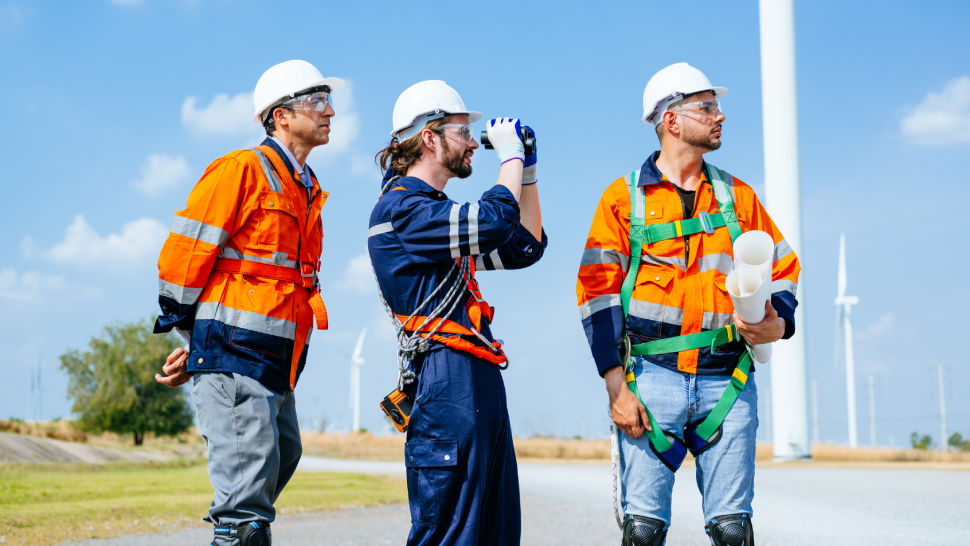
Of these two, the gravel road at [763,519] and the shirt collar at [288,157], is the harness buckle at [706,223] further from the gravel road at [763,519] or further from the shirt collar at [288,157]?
the gravel road at [763,519]

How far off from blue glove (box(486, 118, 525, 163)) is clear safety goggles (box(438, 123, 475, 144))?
0.19 metres

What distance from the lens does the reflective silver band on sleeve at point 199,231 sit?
4230 mm

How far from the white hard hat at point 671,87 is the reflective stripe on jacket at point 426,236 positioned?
1.46 m

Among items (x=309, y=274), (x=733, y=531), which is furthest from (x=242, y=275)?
(x=733, y=531)

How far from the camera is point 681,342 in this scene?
14.1 feet

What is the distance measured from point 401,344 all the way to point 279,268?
3.22ft

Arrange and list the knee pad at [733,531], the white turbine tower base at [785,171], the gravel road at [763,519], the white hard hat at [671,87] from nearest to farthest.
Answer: the knee pad at [733,531] → the white hard hat at [671,87] → the gravel road at [763,519] → the white turbine tower base at [785,171]

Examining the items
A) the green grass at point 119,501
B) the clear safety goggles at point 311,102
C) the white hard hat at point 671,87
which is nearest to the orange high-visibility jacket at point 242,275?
the clear safety goggles at point 311,102

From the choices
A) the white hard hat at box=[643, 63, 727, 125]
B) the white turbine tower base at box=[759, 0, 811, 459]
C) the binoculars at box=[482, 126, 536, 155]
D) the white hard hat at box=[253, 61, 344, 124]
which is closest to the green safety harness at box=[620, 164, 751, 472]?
the white hard hat at box=[643, 63, 727, 125]

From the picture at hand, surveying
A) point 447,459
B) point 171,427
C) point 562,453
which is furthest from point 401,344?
point 171,427

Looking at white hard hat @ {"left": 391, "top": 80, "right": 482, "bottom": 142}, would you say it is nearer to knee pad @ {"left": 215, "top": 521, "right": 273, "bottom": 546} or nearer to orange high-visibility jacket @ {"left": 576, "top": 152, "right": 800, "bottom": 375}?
orange high-visibility jacket @ {"left": 576, "top": 152, "right": 800, "bottom": 375}

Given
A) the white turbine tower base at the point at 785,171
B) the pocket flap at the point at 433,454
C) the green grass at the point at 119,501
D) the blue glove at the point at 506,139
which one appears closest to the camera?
the pocket flap at the point at 433,454

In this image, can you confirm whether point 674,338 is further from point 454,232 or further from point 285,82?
point 285,82

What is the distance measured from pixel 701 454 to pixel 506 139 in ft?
6.16
